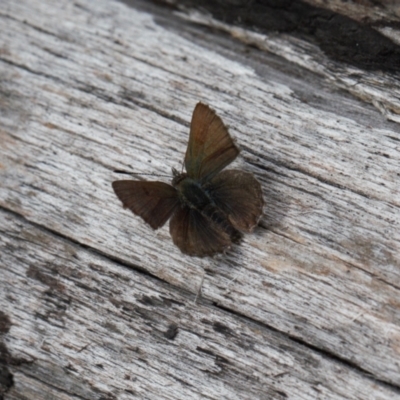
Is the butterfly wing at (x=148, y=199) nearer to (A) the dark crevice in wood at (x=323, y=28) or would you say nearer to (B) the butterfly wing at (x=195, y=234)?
(B) the butterfly wing at (x=195, y=234)

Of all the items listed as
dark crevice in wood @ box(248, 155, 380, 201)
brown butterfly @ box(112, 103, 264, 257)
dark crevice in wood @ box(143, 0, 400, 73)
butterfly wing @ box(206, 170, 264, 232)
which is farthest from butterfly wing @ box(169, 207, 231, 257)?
dark crevice in wood @ box(143, 0, 400, 73)

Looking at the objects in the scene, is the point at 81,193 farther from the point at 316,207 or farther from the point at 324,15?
the point at 324,15

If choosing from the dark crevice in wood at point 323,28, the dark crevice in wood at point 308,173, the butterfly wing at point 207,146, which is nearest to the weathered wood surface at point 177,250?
the dark crevice in wood at point 308,173

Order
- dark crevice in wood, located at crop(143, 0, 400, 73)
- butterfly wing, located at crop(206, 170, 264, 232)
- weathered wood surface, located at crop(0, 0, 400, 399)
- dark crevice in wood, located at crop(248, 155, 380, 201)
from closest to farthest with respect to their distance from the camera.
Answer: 1. weathered wood surface, located at crop(0, 0, 400, 399)
2. butterfly wing, located at crop(206, 170, 264, 232)
3. dark crevice in wood, located at crop(248, 155, 380, 201)
4. dark crevice in wood, located at crop(143, 0, 400, 73)

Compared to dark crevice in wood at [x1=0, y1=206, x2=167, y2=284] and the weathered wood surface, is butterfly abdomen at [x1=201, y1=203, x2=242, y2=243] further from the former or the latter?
dark crevice in wood at [x1=0, y1=206, x2=167, y2=284]

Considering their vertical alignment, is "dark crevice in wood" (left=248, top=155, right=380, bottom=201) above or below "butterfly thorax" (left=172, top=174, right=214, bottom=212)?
above

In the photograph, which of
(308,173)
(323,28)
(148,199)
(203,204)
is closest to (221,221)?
(203,204)
